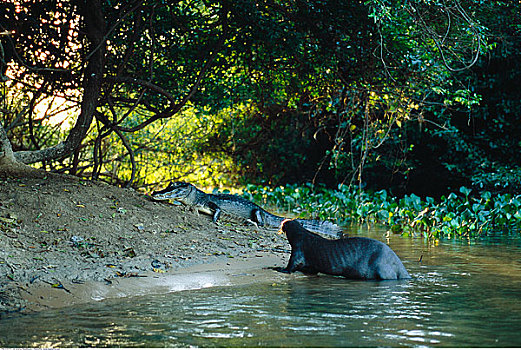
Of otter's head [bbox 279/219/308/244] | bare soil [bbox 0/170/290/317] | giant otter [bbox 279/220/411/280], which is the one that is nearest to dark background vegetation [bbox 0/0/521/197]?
bare soil [bbox 0/170/290/317]

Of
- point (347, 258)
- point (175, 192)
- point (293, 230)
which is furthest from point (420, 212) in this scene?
point (347, 258)

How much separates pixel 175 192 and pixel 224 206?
109cm

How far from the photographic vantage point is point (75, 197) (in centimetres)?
877

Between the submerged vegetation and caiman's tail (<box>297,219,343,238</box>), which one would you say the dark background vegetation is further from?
the submerged vegetation

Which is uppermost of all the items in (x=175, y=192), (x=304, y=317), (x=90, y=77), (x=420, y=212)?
(x=90, y=77)

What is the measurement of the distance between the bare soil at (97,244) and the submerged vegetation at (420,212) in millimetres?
4000

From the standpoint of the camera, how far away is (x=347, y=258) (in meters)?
7.66

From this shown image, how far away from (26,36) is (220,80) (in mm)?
4052

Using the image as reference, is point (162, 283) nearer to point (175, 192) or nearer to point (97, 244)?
point (97, 244)

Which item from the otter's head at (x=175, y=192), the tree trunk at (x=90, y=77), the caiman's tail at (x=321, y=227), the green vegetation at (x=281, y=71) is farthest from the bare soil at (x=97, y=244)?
the green vegetation at (x=281, y=71)

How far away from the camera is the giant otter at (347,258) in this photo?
750cm

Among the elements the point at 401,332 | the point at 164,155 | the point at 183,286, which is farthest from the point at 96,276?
the point at 164,155

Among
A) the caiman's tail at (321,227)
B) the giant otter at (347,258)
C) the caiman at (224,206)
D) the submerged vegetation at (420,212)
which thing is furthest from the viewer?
the submerged vegetation at (420,212)

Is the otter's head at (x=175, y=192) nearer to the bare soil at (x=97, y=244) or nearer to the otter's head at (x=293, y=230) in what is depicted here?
the bare soil at (x=97, y=244)
